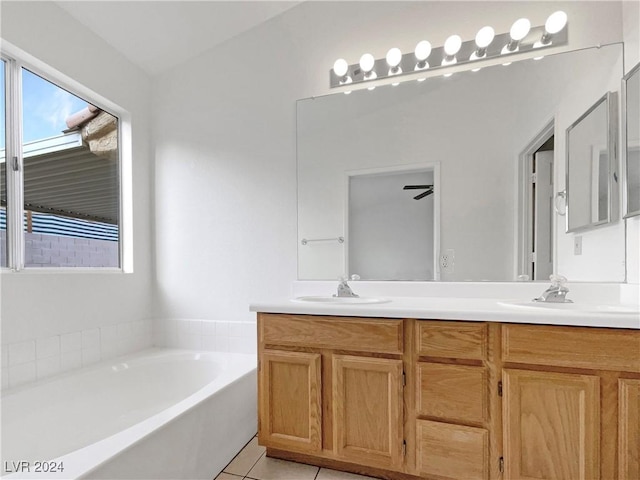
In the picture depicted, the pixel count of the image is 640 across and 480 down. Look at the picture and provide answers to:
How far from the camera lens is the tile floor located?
5.36 feet

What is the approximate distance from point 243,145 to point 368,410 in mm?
1810

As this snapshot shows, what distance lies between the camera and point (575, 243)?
1779mm

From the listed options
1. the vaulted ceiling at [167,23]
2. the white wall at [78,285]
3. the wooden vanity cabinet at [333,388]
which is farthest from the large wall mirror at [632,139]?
the white wall at [78,285]

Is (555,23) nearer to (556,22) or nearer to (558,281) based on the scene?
(556,22)

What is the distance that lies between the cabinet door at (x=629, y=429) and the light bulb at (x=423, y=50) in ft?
5.96

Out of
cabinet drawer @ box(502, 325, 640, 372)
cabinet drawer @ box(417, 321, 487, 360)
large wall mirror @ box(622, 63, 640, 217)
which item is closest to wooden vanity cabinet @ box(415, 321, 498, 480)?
cabinet drawer @ box(417, 321, 487, 360)

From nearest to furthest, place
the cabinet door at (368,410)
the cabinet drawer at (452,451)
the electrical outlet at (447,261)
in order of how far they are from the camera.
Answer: the cabinet drawer at (452,451) → the cabinet door at (368,410) → the electrical outlet at (447,261)

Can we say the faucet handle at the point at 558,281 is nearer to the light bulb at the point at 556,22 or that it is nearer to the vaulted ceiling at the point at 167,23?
the light bulb at the point at 556,22

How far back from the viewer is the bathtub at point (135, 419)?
1.18 metres

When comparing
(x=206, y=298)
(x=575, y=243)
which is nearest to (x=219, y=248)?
(x=206, y=298)

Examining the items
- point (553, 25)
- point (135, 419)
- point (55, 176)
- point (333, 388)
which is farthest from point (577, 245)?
point (55, 176)

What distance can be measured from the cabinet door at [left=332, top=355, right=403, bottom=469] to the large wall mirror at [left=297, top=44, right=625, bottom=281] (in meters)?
0.66

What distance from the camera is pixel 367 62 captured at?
2145 millimetres

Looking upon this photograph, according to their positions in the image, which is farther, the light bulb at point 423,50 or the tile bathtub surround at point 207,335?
the tile bathtub surround at point 207,335
